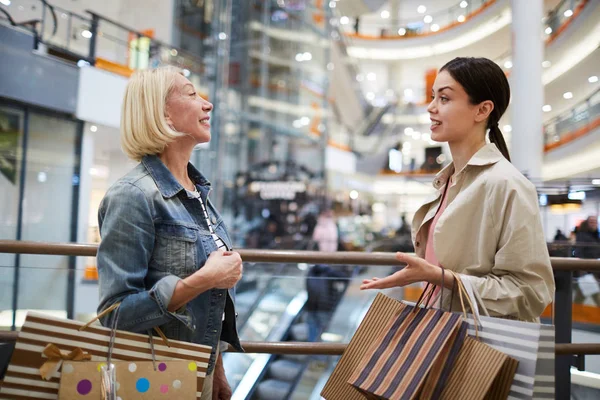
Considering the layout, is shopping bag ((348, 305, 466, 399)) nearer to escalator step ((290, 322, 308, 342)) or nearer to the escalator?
the escalator

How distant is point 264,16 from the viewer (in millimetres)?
16500

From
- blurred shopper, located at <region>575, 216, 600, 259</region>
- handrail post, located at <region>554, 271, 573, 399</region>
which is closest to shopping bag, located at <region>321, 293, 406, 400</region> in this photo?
handrail post, located at <region>554, 271, 573, 399</region>

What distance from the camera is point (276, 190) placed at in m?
15.9

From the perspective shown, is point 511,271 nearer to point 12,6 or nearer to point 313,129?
point 12,6

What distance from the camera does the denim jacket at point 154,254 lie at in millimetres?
1203

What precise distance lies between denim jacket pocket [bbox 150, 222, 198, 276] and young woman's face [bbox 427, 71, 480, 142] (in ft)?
2.60

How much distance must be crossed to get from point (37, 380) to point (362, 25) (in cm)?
2653

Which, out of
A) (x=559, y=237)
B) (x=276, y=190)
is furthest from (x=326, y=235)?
(x=276, y=190)

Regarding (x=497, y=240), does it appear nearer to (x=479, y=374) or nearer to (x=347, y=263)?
(x=479, y=374)

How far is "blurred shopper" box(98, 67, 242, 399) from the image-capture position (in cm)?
121

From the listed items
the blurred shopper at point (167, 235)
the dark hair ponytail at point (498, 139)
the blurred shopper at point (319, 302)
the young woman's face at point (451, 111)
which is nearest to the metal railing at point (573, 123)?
the blurred shopper at point (319, 302)

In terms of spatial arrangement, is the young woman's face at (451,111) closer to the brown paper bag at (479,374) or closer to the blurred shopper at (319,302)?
the brown paper bag at (479,374)

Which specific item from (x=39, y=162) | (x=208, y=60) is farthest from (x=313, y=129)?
(x=39, y=162)

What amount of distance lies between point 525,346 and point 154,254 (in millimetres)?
924
